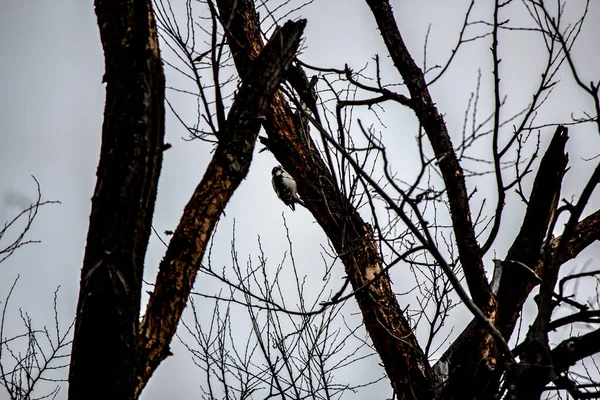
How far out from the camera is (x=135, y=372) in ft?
6.66

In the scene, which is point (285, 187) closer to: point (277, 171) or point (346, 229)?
point (277, 171)

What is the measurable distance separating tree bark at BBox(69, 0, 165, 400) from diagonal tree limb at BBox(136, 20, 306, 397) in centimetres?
14

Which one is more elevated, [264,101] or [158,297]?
[264,101]

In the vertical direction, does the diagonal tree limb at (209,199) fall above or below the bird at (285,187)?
below

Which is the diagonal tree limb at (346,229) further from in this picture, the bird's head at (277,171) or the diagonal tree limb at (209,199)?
the diagonal tree limb at (209,199)

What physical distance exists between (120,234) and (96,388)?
0.58 meters

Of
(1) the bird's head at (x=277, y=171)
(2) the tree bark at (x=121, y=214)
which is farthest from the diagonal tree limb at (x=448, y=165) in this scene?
(1) the bird's head at (x=277, y=171)

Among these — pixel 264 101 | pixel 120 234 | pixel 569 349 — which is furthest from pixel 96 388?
pixel 569 349

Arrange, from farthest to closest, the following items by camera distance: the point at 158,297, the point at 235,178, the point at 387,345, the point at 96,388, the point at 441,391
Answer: the point at 387,345 → the point at 441,391 → the point at 235,178 → the point at 158,297 → the point at 96,388

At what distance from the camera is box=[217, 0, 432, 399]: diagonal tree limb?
11.7 ft

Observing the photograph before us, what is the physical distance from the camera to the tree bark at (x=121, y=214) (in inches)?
76.4

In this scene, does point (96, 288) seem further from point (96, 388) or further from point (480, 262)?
point (480, 262)

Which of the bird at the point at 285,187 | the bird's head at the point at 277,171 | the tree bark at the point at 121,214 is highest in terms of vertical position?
the bird's head at the point at 277,171

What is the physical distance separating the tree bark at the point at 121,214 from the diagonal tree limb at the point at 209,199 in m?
0.14
